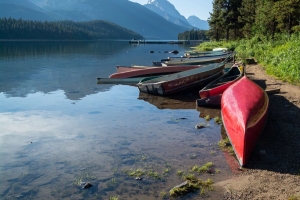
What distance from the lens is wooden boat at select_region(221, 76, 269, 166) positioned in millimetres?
8062

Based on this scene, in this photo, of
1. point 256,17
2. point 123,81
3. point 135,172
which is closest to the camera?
point 135,172

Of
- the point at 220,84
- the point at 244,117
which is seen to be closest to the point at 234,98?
the point at 244,117

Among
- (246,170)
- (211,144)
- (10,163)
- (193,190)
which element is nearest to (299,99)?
(211,144)

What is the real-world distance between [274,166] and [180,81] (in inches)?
422

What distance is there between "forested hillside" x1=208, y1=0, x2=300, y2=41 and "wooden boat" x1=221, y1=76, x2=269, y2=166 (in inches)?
845

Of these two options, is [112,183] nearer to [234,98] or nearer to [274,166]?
[274,166]

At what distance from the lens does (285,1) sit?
2997 cm

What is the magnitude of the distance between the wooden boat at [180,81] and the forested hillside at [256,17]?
1475 centimetres

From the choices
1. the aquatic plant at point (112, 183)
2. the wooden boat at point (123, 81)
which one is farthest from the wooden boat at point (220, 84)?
the aquatic plant at point (112, 183)

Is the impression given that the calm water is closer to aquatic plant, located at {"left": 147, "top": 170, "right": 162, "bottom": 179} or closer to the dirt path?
aquatic plant, located at {"left": 147, "top": 170, "right": 162, "bottom": 179}

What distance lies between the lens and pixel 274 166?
7695 millimetres

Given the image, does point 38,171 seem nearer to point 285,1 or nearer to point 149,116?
point 149,116

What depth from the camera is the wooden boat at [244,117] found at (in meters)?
8.06

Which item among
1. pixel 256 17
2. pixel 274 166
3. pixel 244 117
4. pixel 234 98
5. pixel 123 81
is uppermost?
pixel 256 17
